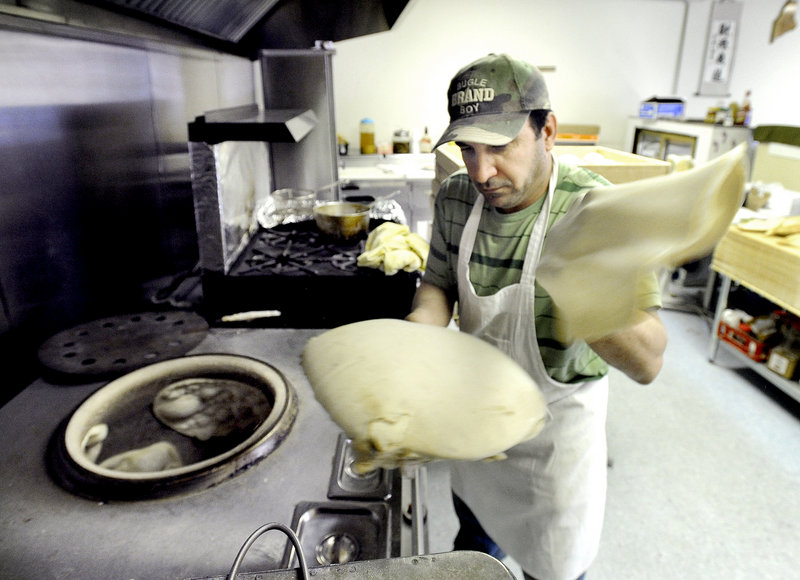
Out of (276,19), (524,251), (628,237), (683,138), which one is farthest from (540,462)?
(683,138)

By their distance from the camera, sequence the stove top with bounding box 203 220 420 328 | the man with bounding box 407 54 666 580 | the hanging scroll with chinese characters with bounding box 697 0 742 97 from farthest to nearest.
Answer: the hanging scroll with chinese characters with bounding box 697 0 742 97
the stove top with bounding box 203 220 420 328
the man with bounding box 407 54 666 580

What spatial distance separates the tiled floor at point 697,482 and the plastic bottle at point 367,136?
3304 millimetres

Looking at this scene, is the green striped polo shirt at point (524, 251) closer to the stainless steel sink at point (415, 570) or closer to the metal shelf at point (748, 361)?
the stainless steel sink at point (415, 570)

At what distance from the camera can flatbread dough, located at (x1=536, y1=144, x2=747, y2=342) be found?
1.97ft

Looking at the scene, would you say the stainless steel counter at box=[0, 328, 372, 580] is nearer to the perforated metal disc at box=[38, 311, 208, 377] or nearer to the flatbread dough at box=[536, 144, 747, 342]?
the perforated metal disc at box=[38, 311, 208, 377]

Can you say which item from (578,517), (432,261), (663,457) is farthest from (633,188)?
(663,457)

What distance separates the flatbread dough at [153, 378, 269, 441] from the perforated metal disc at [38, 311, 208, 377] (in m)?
0.15

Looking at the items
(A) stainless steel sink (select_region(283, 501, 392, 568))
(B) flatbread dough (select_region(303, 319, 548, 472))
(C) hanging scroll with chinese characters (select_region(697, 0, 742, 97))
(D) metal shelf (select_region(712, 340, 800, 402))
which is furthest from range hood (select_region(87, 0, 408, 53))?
(C) hanging scroll with chinese characters (select_region(697, 0, 742, 97))

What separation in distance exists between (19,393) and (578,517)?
1518 millimetres

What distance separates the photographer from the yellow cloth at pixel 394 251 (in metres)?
1.75

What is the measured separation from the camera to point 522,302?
46.6 inches

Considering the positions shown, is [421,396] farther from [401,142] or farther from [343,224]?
[401,142]

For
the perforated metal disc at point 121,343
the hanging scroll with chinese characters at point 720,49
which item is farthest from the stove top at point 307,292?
the hanging scroll with chinese characters at point 720,49

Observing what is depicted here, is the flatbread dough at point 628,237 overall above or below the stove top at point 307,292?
above
